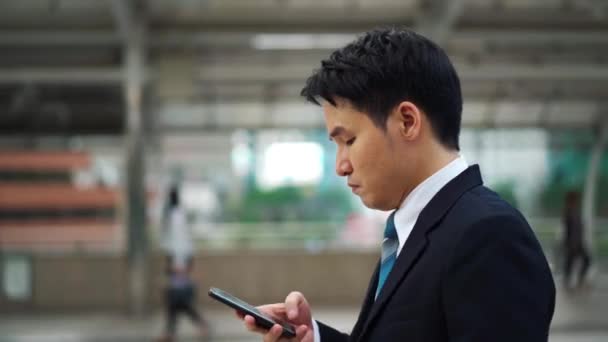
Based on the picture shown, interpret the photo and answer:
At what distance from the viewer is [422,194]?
1.58m

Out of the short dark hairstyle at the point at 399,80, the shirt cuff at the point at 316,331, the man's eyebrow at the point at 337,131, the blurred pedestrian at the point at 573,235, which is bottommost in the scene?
the blurred pedestrian at the point at 573,235

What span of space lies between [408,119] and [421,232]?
0.19 meters

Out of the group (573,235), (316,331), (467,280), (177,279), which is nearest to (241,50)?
(177,279)

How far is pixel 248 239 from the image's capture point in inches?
569

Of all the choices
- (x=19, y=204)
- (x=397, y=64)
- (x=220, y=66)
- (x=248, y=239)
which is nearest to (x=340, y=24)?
(x=220, y=66)

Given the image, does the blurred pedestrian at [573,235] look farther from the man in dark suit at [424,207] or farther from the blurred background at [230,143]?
the man in dark suit at [424,207]

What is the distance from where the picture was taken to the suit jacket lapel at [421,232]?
4.95 ft

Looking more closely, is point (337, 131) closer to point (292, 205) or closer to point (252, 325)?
point (252, 325)

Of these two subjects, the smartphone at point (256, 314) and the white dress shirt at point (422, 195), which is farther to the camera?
the smartphone at point (256, 314)

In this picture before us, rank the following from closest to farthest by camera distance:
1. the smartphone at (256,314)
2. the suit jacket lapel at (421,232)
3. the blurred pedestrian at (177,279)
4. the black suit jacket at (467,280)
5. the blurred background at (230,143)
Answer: the black suit jacket at (467,280)
the suit jacket lapel at (421,232)
the smartphone at (256,314)
the blurred pedestrian at (177,279)
the blurred background at (230,143)

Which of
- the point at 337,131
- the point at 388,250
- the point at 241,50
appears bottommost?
the point at 388,250

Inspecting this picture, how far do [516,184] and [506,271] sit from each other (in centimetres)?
1466

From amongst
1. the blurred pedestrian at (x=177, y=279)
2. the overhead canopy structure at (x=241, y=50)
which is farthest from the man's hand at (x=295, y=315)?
the overhead canopy structure at (x=241, y=50)

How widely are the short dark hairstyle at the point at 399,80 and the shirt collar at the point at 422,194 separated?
0.14 feet
